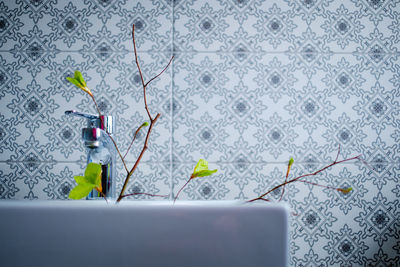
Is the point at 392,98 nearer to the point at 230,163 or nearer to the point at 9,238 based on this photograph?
the point at 230,163

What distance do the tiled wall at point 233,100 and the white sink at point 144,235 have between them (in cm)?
42

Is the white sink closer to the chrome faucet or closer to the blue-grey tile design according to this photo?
the chrome faucet

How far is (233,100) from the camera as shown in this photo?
80cm

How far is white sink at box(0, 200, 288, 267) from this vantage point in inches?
13.6

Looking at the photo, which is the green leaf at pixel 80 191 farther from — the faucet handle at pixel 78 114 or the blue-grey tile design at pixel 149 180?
the blue-grey tile design at pixel 149 180

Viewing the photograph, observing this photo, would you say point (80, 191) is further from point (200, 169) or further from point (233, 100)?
point (233, 100)

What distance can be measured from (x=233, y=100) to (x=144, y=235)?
0.53 m

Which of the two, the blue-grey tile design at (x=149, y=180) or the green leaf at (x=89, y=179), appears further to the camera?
the blue-grey tile design at (x=149, y=180)

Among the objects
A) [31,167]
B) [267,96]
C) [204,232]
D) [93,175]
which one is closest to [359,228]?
[267,96]

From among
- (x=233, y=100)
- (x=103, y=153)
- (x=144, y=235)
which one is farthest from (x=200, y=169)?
(x=233, y=100)

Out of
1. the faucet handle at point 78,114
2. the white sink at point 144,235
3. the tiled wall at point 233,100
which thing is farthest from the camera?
the tiled wall at point 233,100

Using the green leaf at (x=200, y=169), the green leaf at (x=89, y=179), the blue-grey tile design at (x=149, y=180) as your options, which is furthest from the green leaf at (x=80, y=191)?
the blue-grey tile design at (x=149, y=180)

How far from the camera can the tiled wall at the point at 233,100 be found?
30.5 inches

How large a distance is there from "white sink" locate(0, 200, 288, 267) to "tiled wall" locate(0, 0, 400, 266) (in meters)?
0.42
